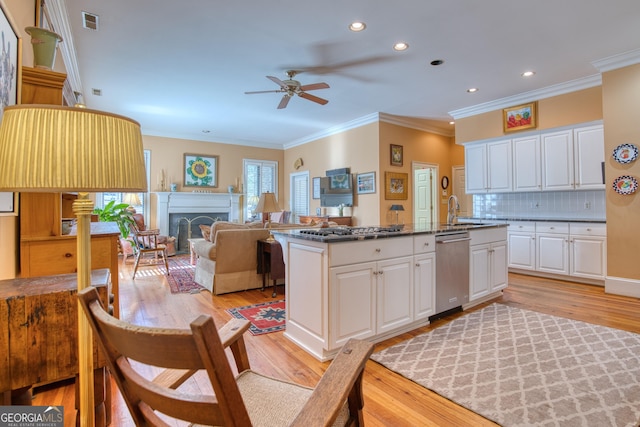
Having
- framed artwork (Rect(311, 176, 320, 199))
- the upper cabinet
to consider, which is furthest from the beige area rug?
framed artwork (Rect(311, 176, 320, 199))

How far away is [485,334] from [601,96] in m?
3.94

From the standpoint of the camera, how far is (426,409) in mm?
1734

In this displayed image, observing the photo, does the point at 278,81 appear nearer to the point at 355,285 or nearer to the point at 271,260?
the point at 271,260

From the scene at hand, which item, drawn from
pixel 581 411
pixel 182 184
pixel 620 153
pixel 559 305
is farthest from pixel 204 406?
pixel 182 184

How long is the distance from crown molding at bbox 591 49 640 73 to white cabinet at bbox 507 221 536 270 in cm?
220

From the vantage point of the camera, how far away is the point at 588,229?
4.26 metres

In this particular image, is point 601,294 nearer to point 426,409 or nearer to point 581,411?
point 581,411

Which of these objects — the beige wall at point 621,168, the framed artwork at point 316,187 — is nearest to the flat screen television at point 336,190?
the framed artwork at point 316,187

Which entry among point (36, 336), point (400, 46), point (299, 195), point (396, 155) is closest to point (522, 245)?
point (396, 155)

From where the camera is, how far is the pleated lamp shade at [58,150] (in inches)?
31.9

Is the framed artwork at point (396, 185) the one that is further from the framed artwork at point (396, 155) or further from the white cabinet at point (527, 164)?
the white cabinet at point (527, 164)

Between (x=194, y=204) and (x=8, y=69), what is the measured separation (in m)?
6.58

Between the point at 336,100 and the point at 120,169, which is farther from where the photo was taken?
the point at 336,100

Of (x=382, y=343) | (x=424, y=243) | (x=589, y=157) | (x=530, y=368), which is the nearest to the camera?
(x=530, y=368)
